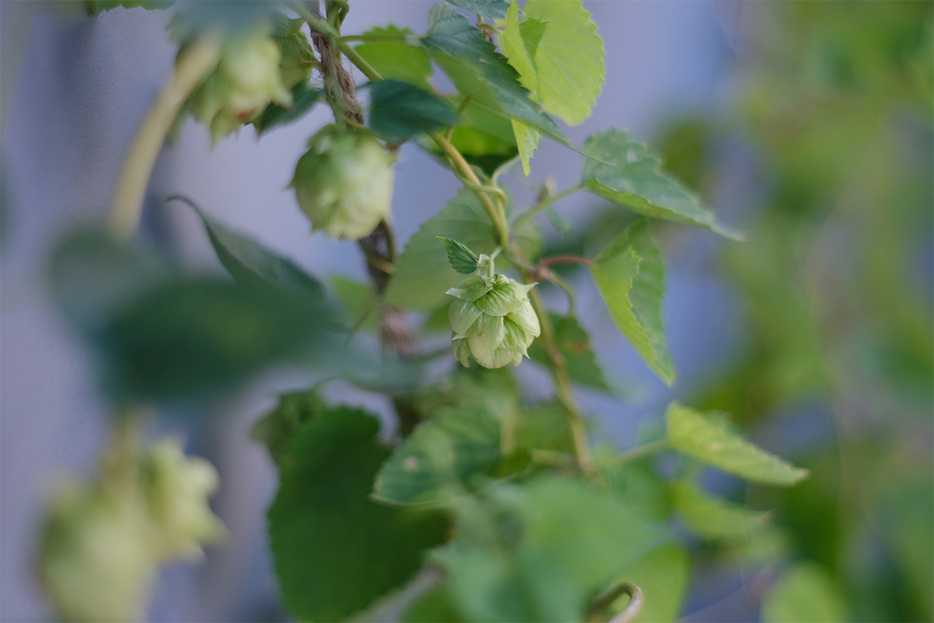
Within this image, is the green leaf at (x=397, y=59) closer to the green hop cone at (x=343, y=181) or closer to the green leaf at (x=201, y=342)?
the green hop cone at (x=343, y=181)

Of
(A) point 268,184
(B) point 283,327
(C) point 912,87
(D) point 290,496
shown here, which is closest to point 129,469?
(B) point 283,327

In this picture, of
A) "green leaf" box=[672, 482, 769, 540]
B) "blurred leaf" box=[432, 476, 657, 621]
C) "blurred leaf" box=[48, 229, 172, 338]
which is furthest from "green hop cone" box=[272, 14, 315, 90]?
"green leaf" box=[672, 482, 769, 540]

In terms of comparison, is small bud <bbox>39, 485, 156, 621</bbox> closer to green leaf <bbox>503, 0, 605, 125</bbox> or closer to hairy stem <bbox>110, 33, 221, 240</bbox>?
hairy stem <bbox>110, 33, 221, 240</bbox>

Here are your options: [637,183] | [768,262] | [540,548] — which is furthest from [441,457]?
[768,262]


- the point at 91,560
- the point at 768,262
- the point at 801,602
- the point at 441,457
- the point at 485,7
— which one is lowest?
the point at 801,602

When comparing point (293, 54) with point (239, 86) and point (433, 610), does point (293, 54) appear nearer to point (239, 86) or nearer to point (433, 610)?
point (239, 86)

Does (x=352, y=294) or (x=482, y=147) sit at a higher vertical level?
(x=482, y=147)

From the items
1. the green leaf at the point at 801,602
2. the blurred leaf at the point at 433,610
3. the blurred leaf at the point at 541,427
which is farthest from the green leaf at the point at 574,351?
the green leaf at the point at 801,602
